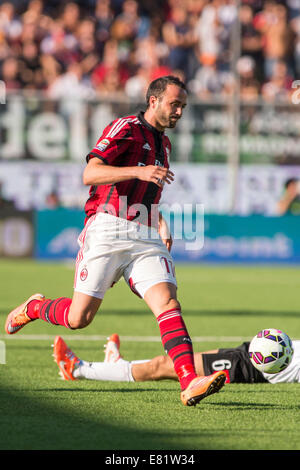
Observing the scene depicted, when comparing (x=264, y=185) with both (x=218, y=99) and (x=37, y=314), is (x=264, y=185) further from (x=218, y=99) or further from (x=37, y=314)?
(x=37, y=314)

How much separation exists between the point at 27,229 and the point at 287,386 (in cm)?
1167

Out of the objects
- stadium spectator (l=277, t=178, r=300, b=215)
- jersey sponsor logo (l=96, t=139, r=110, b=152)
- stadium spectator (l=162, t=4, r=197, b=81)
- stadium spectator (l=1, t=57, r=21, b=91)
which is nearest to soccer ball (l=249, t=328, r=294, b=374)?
jersey sponsor logo (l=96, t=139, r=110, b=152)

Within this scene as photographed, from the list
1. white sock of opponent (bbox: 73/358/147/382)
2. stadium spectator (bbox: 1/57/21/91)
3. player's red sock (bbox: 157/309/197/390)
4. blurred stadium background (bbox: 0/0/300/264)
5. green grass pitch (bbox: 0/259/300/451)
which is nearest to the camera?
green grass pitch (bbox: 0/259/300/451)

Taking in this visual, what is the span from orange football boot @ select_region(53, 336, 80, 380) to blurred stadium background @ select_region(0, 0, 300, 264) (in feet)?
36.3

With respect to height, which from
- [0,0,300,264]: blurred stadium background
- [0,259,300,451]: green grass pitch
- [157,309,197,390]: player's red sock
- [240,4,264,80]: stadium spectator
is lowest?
[0,259,300,451]: green grass pitch

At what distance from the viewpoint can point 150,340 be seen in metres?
8.25

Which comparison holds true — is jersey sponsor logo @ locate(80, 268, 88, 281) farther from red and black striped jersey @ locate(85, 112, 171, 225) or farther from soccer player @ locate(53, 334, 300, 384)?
soccer player @ locate(53, 334, 300, 384)

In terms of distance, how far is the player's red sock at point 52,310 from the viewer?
561cm

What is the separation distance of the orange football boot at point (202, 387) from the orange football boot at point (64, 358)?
1.31 metres

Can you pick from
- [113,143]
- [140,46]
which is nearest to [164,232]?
[113,143]

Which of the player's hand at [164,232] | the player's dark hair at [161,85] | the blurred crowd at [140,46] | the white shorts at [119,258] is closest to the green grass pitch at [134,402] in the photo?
the white shorts at [119,258]

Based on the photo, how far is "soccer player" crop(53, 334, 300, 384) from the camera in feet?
19.0

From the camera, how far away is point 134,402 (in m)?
5.32
